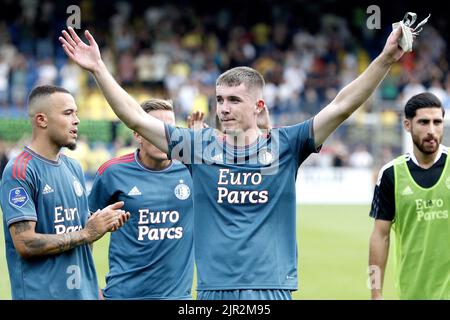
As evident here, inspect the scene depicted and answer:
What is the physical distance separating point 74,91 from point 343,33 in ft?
35.5

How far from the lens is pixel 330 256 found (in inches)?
602

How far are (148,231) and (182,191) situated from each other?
0.46 meters

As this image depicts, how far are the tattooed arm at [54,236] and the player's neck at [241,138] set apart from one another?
0.93m

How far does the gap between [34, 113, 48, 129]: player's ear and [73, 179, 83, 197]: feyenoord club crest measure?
47 cm

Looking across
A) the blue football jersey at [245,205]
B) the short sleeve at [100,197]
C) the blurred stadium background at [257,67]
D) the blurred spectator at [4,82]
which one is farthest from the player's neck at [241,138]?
the blurred spectator at [4,82]

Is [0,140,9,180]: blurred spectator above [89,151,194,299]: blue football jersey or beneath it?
above

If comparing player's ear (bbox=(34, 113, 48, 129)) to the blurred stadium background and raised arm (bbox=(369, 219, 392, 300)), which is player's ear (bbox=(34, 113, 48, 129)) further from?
the blurred stadium background

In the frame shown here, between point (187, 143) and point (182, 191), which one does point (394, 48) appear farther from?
point (182, 191)

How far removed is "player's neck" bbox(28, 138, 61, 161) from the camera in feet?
20.6

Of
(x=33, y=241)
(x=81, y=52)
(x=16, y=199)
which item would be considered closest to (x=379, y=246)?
(x=33, y=241)

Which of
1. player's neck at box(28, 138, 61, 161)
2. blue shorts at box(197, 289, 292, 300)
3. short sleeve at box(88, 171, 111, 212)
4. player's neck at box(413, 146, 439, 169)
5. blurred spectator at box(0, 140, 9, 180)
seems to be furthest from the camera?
blurred spectator at box(0, 140, 9, 180)

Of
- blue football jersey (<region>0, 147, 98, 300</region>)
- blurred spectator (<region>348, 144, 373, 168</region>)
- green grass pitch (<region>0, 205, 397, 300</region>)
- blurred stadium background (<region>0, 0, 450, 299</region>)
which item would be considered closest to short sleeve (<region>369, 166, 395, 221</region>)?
blue football jersey (<region>0, 147, 98, 300</region>)

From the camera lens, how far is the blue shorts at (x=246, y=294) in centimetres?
540

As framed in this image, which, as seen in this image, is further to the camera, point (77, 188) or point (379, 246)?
point (379, 246)
